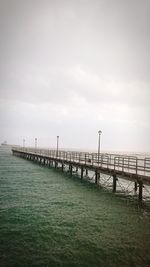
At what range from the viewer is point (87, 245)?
10.2 m

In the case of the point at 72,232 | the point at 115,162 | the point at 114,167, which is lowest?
the point at 72,232

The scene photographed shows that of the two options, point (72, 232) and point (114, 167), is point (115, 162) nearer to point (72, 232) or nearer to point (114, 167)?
point (114, 167)

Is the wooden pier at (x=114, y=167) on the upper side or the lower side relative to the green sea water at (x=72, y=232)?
upper

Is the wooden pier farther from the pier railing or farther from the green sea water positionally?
the green sea water

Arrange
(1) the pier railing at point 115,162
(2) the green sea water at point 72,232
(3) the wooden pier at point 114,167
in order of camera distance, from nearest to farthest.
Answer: (2) the green sea water at point 72,232
(3) the wooden pier at point 114,167
(1) the pier railing at point 115,162

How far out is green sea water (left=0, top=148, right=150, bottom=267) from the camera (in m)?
8.98

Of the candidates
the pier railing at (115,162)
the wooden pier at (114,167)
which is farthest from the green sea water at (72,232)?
the pier railing at (115,162)

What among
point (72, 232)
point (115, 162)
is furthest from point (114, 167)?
point (72, 232)

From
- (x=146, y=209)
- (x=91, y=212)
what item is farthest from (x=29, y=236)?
(x=146, y=209)

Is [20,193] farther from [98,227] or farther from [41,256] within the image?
[41,256]

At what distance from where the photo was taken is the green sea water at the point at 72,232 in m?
8.98

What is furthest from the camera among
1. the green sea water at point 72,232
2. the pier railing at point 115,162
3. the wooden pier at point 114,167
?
the pier railing at point 115,162

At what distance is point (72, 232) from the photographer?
1167cm

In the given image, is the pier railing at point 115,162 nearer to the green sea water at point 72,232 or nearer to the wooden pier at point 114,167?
the wooden pier at point 114,167
